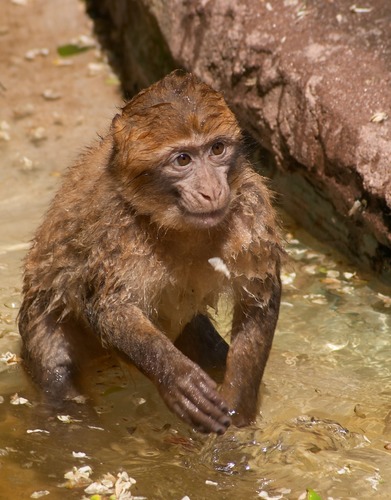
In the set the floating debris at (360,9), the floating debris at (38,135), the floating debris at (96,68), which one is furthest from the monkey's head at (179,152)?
the floating debris at (96,68)

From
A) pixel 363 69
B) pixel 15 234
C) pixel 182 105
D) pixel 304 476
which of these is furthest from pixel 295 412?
pixel 15 234

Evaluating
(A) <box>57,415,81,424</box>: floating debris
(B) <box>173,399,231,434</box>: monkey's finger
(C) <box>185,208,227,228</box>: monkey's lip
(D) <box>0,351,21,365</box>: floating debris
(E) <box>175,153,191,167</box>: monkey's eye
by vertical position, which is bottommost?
(A) <box>57,415,81,424</box>: floating debris

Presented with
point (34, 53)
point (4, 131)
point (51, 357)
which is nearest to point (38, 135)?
point (4, 131)

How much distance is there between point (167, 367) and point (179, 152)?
1.07m

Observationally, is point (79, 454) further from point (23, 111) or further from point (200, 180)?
point (23, 111)

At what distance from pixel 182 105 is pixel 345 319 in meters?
2.39

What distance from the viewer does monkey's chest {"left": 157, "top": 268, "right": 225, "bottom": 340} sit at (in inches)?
226

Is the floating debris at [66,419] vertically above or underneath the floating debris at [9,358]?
underneath

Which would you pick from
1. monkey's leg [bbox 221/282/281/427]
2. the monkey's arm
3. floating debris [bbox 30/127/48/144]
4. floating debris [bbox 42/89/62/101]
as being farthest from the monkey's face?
floating debris [bbox 42/89/62/101]

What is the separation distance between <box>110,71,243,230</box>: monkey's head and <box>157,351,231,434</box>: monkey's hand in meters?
0.72

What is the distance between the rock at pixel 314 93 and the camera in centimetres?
730

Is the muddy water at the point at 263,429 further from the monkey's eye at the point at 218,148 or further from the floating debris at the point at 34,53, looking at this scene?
the floating debris at the point at 34,53

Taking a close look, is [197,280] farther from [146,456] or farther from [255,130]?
[255,130]

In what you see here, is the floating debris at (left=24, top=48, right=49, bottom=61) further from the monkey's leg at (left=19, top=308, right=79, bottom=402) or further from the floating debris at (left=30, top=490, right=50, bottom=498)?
the floating debris at (left=30, top=490, right=50, bottom=498)
